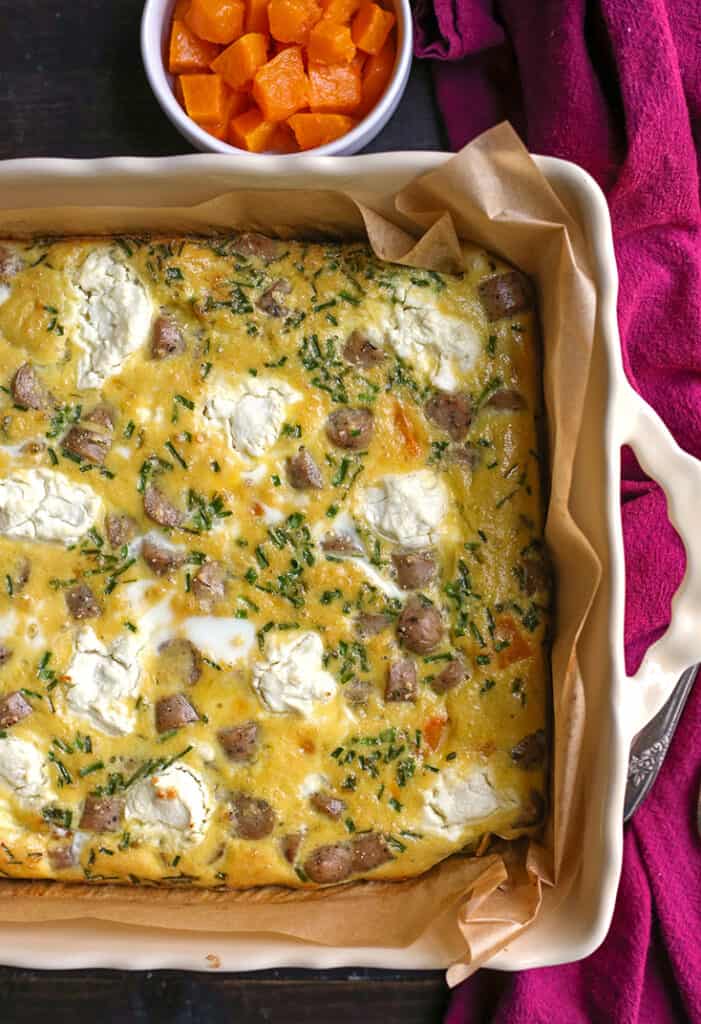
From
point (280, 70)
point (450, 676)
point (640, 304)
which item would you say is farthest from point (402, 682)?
point (280, 70)

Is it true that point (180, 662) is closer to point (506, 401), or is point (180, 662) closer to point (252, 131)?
point (506, 401)

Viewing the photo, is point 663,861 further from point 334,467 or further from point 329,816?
point 334,467

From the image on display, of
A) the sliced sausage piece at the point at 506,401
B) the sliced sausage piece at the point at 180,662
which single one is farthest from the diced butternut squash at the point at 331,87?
the sliced sausage piece at the point at 180,662

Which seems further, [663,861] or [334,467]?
[663,861]

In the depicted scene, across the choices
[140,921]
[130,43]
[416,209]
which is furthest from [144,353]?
[140,921]

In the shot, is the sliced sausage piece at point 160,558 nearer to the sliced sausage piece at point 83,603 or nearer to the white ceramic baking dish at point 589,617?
the sliced sausage piece at point 83,603
